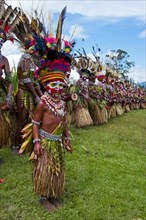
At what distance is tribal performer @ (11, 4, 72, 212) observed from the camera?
2.88 metres

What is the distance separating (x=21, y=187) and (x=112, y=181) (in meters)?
1.05

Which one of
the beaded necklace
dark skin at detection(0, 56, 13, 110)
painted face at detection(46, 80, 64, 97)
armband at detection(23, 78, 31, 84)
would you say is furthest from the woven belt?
armband at detection(23, 78, 31, 84)

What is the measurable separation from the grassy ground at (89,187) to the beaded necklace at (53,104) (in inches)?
36.0

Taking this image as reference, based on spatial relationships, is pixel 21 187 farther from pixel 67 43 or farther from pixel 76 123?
pixel 76 123

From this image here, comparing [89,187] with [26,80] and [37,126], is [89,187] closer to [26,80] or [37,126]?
[37,126]

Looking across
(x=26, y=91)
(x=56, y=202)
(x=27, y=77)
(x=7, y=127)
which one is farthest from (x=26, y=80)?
(x=56, y=202)

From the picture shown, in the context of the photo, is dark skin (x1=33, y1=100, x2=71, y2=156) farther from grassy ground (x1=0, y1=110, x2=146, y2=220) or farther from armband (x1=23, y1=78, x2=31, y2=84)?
armband (x1=23, y1=78, x2=31, y2=84)

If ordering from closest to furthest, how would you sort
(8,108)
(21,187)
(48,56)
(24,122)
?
(48,56)
(21,187)
(8,108)
(24,122)

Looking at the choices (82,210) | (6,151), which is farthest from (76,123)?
(82,210)

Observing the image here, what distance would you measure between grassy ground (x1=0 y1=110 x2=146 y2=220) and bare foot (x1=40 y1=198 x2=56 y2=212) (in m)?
0.05

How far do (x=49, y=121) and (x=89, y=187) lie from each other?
40.7 inches

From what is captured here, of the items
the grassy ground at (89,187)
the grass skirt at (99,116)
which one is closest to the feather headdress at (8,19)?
the grassy ground at (89,187)

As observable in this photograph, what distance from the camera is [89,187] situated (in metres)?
3.56

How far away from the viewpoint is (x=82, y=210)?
9.94 ft
